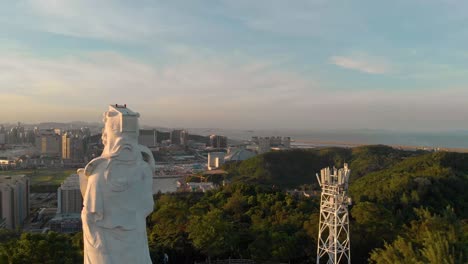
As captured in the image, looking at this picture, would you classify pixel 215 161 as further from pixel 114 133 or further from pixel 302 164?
pixel 114 133

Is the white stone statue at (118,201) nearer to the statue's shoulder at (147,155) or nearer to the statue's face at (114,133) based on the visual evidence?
the statue's face at (114,133)

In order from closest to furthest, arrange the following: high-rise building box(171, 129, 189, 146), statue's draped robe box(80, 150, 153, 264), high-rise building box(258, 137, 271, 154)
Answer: statue's draped robe box(80, 150, 153, 264) → high-rise building box(258, 137, 271, 154) → high-rise building box(171, 129, 189, 146)

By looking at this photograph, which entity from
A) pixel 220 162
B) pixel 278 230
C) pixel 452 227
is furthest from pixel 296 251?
pixel 220 162

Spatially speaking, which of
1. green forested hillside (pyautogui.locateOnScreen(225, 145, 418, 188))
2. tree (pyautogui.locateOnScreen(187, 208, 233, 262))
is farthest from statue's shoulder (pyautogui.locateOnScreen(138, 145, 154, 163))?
green forested hillside (pyautogui.locateOnScreen(225, 145, 418, 188))

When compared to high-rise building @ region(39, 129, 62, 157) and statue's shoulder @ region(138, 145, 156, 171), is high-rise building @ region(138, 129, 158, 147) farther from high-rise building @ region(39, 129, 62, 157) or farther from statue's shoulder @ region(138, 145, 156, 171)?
statue's shoulder @ region(138, 145, 156, 171)

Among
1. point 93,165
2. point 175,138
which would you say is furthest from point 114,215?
point 175,138
